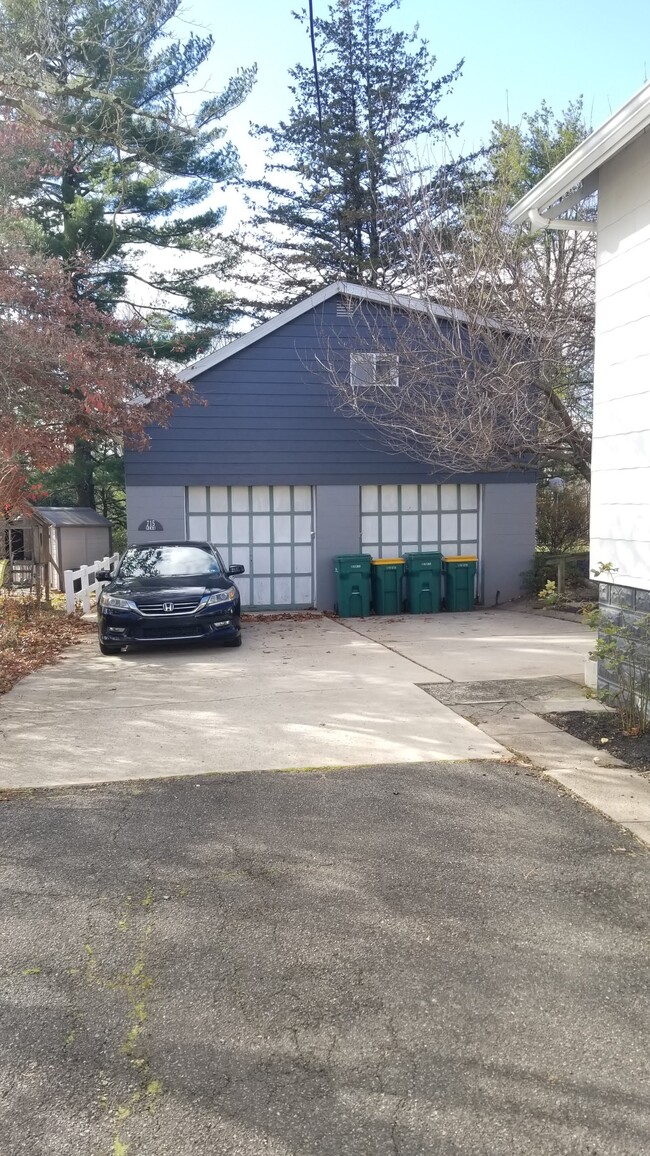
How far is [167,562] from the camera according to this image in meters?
11.3

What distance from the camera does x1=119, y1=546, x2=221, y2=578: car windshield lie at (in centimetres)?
1098

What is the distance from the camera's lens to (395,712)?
6.97m

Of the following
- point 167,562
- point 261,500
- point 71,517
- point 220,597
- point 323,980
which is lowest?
point 323,980

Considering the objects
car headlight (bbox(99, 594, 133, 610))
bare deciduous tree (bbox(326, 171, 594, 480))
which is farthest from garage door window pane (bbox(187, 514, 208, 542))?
car headlight (bbox(99, 594, 133, 610))

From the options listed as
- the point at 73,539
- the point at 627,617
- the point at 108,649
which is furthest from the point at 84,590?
the point at 627,617

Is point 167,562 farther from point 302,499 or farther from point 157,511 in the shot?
point 302,499

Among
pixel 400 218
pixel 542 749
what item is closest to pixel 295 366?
pixel 400 218

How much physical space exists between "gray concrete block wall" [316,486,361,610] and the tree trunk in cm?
906

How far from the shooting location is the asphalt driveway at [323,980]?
229 cm

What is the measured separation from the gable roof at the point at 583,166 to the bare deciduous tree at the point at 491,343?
410 centimetres

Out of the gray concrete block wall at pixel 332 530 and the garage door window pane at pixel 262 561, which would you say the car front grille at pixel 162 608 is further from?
the gray concrete block wall at pixel 332 530

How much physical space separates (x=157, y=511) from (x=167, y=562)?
3299 millimetres

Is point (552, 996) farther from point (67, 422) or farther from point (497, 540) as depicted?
point (497, 540)

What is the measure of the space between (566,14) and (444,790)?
26.3 ft
